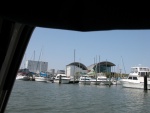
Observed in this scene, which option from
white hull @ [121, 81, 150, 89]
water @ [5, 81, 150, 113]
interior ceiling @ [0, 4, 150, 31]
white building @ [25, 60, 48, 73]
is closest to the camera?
interior ceiling @ [0, 4, 150, 31]

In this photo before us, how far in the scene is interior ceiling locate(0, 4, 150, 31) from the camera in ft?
5.61

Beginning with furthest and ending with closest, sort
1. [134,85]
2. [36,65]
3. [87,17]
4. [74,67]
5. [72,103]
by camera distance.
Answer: [36,65], [74,67], [134,85], [72,103], [87,17]

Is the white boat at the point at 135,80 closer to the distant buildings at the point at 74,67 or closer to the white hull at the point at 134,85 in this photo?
the white hull at the point at 134,85

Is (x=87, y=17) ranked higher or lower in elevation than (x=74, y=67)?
lower

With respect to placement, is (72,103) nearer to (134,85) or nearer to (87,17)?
(87,17)

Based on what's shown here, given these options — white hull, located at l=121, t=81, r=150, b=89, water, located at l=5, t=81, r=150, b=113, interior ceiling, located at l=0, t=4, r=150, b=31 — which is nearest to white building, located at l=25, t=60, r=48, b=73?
white hull, located at l=121, t=81, r=150, b=89

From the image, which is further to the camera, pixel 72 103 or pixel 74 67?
pixel 74 67

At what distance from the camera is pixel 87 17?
5.83 ft

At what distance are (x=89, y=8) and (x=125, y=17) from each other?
0.27 m

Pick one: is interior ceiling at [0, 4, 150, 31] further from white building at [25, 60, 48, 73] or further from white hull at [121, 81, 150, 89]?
white building at [25, 60, 48, 73]

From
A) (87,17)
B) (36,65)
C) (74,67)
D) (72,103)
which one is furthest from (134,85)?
(87,17)

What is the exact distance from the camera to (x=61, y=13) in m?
1.76

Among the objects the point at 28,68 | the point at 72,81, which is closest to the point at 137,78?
the point at 72,81

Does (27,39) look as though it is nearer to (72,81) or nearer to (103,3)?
(103,3)
